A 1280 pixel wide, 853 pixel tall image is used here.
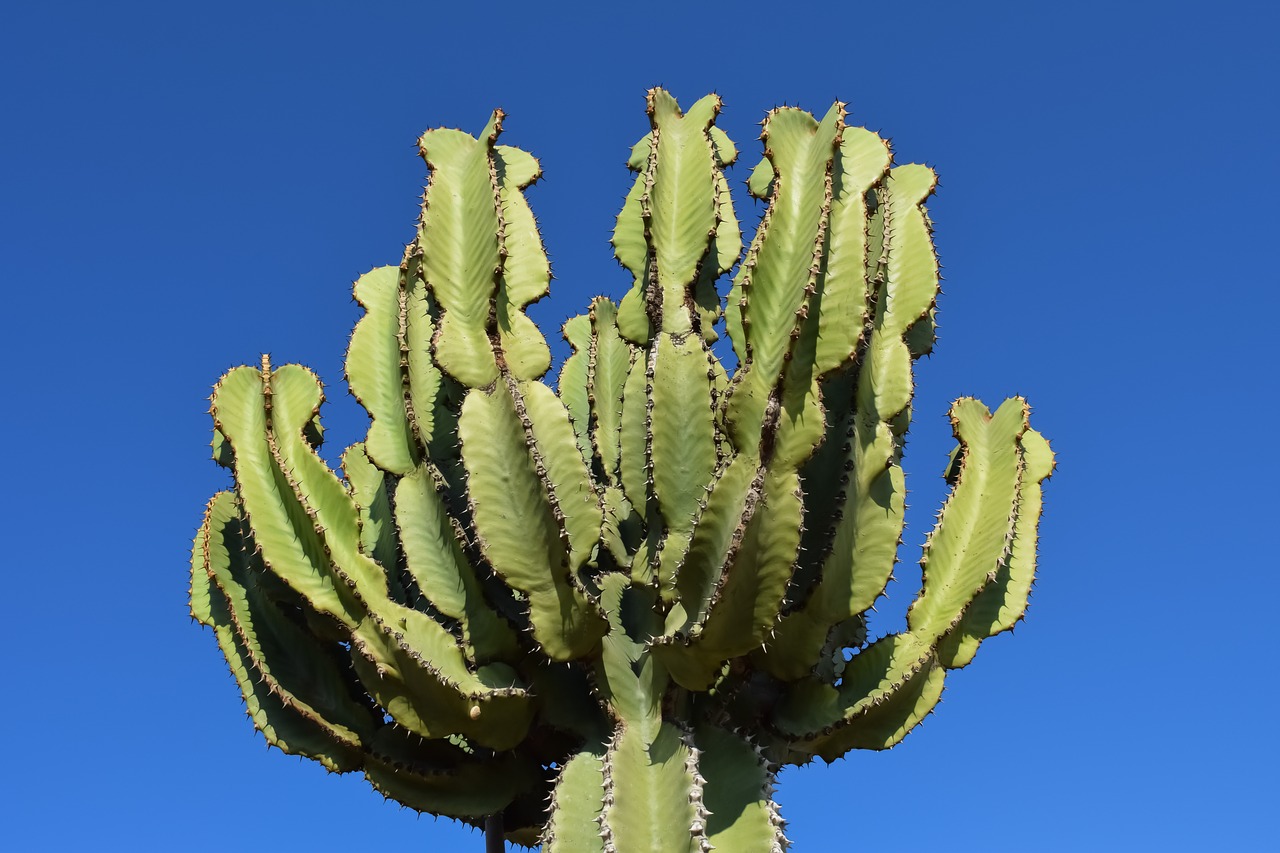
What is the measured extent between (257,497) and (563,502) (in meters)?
1.08

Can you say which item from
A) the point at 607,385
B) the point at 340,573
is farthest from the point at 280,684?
the point at 607,385

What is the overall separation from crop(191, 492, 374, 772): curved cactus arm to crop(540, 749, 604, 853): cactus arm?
835 mm

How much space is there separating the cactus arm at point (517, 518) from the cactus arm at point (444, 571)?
0.26 meters

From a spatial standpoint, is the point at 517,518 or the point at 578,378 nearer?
the point at 517,518

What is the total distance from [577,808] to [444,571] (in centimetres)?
91

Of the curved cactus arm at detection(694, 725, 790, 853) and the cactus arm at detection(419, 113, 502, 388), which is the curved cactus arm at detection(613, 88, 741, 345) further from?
the curved cactus arm at detection(694, 725, 790, 853)

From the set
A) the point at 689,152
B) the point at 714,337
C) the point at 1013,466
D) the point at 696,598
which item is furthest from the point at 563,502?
the point at 1013,466

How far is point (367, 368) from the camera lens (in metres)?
5.53

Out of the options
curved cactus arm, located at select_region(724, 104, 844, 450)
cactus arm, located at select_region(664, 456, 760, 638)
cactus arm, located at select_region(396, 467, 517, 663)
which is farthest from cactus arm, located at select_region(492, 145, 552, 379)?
cactus arm, located at select_region(664, 456, 760, 638)

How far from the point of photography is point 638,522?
5.10m

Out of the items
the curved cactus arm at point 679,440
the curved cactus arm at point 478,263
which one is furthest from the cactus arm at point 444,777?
the curved cactus arm at point 478,263

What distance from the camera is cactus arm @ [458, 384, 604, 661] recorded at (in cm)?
457

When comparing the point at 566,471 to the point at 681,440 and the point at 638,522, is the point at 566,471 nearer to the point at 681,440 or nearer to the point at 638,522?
the point at 681,440

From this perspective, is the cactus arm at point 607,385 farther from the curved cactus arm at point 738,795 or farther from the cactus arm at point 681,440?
the curved cactus arm at point 738,795
